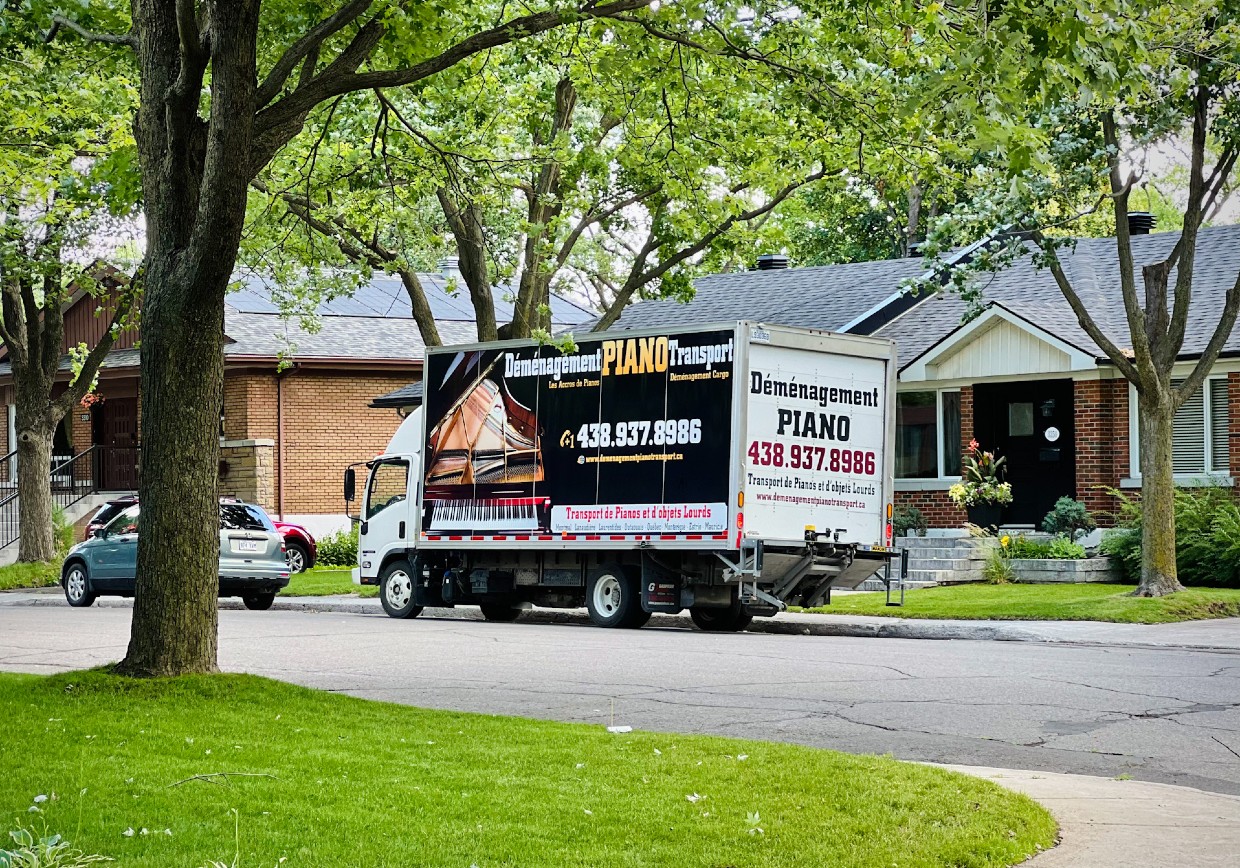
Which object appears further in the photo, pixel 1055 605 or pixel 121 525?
pixel 121 525

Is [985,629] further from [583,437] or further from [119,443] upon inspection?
[119,443]

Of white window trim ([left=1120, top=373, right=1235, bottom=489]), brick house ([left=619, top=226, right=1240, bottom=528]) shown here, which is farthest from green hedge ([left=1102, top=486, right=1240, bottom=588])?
brick house ([left=619, top=226, right=1240, bottom=528])

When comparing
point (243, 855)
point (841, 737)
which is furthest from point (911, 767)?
point (243, 855)

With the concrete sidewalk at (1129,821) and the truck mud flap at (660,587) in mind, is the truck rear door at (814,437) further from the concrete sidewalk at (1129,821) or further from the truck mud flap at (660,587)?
the concrete sidewalk at (1129,821)

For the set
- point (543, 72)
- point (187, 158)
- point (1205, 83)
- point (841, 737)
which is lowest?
point (841, 737)

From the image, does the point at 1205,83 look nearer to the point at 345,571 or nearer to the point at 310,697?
the point at 310,697

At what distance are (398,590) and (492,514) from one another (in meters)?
2.78

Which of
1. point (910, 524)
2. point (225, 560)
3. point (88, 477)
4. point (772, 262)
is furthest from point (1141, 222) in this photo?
point (88, 477)

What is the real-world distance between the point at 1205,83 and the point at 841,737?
37.1 feet

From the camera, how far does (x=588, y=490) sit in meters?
19.7

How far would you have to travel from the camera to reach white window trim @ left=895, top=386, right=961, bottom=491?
90.2 feet

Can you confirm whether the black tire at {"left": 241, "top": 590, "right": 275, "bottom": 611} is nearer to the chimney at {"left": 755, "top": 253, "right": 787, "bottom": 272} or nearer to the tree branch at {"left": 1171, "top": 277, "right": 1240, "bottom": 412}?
the tree branch at {"left": 1171, "top": 277, "right": 1240, "bottom": 412}

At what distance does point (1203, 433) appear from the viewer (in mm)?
24688

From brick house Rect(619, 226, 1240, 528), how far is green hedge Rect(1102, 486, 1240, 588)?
118 cm
